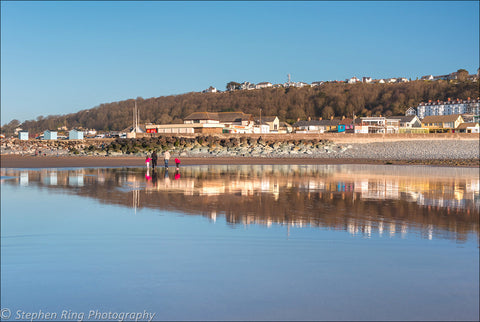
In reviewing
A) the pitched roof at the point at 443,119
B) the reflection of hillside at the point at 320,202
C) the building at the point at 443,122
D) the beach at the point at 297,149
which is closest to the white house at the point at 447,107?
the pitched roof at the point at 443,119

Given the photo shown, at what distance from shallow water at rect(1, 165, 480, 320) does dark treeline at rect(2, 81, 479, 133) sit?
122 meters

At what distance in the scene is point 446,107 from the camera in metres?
132

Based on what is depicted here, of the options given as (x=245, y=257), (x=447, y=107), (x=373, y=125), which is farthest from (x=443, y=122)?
(x=245, y=257)

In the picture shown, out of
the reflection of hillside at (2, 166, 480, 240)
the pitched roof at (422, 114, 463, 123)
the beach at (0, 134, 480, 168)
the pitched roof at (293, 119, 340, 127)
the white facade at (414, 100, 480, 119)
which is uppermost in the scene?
the white facade at (414, 100, 480, 119)

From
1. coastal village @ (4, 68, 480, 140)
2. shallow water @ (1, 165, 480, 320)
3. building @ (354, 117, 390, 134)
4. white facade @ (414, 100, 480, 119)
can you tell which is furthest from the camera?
white facade @ (414, 100, 480, 119)

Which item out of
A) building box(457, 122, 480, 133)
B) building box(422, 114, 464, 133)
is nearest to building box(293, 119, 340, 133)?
building box(422, 114, 464, 133)

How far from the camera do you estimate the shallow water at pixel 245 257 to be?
543cm

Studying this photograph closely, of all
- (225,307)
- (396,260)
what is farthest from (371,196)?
(225,307)

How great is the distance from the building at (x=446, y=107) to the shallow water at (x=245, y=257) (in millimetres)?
127763

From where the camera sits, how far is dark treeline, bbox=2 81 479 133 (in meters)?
144

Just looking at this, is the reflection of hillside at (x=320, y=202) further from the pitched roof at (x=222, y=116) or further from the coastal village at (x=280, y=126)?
the pitched roof at (x=222, y=116)

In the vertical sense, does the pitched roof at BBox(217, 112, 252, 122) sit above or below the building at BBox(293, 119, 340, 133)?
above

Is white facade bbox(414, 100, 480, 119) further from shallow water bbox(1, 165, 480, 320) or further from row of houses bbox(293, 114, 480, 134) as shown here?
shallow water bbox(1, 165, 480, 320)

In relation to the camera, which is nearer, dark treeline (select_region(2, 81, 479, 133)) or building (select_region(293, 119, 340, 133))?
building (select_region(293, 119, 340, 133))
